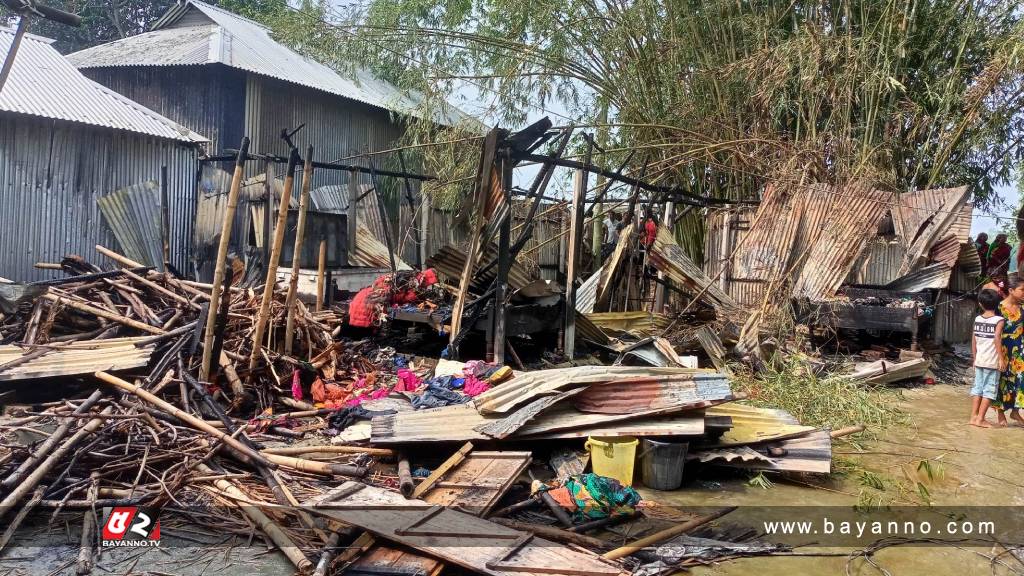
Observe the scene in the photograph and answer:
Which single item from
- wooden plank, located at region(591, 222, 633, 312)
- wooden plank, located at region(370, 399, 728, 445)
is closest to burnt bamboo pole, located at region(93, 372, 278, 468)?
wooden plank, located at region(370, 399, 728, 445)

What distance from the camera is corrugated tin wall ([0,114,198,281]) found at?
417 inches

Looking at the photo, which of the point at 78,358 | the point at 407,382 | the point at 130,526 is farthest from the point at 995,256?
the point at 78,358

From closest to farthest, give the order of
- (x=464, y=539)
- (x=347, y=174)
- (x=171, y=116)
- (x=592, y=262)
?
(x=464, y=539) → (x=592, y=262) → (x=171, y=116) → (x=347, y=174)

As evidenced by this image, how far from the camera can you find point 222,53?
13609mm

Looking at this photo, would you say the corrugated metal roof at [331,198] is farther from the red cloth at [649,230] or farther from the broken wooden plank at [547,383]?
the broken wooden plank at [547,383]

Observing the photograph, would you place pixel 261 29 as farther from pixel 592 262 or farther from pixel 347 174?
pixel 592 262

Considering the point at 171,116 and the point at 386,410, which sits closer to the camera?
the point at 386,410

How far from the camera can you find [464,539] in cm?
329

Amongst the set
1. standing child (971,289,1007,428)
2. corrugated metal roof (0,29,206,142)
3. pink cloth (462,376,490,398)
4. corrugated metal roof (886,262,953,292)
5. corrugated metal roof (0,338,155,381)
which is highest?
corrugated metal roof (0,29,206,142)

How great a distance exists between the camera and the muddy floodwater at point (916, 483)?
355cm

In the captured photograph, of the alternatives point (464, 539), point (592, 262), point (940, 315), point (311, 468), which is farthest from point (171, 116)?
point (940, 315)

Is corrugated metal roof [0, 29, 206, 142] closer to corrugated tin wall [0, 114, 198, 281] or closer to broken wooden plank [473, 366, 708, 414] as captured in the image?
corrugated tin wall [0, 114, 198, 281]

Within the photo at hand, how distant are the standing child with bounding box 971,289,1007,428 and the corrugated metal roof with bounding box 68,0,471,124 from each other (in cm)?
964

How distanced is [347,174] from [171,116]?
408 centimetres
